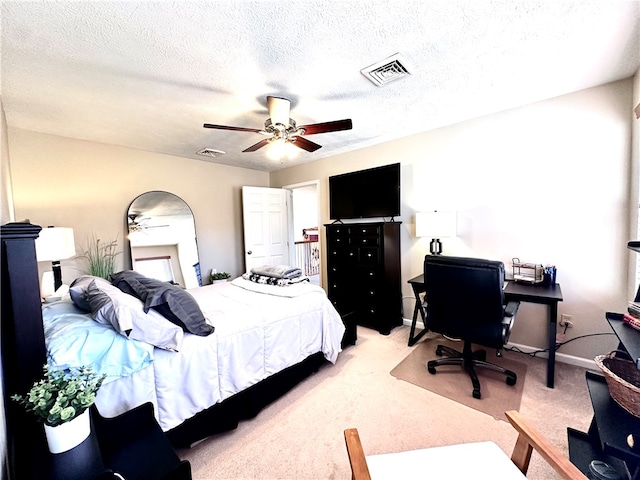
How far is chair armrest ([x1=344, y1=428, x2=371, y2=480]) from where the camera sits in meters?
0.84

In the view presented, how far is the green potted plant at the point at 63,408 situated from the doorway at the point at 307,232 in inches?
186

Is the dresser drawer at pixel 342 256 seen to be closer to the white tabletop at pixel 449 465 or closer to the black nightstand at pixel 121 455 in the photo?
the white tabletop at pixel 449 465

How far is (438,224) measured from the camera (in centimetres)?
276

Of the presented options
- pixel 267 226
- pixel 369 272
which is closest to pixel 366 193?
pixel 369 272

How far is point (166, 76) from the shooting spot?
1.89 metres

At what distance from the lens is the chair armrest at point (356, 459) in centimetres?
84

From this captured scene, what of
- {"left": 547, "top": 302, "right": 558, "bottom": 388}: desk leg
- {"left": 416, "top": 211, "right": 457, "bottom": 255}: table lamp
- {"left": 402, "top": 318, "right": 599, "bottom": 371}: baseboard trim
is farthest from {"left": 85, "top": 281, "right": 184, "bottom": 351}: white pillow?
{"left": 402, "top": 318, "right": 599, "bottom": 371}: baseboard trim

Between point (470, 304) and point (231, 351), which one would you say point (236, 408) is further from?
point (470, 304)

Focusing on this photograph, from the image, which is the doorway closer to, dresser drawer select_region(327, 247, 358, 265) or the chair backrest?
dresser drawer select_region(327, 247, 358, 265)

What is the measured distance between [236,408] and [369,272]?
6.91ft

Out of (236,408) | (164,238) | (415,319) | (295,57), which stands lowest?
(236,408)

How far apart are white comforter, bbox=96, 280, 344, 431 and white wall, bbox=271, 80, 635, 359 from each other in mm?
1824

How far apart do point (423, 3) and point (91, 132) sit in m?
3.46

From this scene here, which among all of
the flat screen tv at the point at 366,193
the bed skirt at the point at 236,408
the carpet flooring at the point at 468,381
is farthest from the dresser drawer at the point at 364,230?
the bed skirt at the point at 236,408
